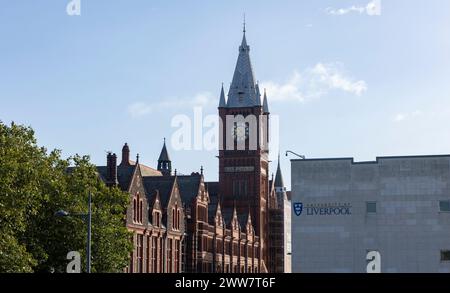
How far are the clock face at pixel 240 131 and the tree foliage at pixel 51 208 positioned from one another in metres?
94.1

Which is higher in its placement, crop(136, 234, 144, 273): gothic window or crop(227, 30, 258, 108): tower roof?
crop(227, 30, 258, 108): tower roof

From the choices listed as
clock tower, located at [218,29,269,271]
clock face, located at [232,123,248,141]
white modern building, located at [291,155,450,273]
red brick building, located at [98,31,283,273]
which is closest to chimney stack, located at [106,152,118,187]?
red brick building, located at [98,31,283,273]

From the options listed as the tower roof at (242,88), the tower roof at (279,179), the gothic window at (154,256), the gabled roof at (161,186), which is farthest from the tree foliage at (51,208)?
the tower roof at (279,179)

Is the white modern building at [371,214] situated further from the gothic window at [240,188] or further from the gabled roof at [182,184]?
the gothic window at [240,188]

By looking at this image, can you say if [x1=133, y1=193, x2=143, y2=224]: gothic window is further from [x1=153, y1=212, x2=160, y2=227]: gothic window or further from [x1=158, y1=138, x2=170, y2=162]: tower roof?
[x1=158, y1=138, x2=170, y2=162]: tower roof

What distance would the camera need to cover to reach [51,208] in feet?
161

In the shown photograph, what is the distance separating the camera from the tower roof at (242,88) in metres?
148

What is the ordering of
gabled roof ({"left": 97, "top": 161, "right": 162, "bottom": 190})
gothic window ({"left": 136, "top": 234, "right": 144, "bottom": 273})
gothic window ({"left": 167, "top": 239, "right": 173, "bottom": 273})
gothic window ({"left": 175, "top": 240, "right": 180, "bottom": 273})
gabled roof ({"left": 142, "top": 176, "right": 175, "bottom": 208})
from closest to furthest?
gabled roof ({"left": 97, "top": 161, "right": 162, "bottom": 190}), gothic window ({"left": 136, "top": 234, "right": 144, "bottom": 273}), gabled roof ({"left": 142, "top": 176, "right": 175, "bottom": 208}), gothic window ({"left": 167, "top": 239, "right": 173, "bottom": 273}), gothic window ({"left": 175, "top": 240, "right": 180, "bottom": 273})

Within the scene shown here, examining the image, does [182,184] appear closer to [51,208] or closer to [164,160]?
[164,160]

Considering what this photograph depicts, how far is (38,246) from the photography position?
47.2m

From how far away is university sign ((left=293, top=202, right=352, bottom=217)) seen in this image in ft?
185

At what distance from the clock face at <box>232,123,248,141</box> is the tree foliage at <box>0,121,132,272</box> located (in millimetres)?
94066

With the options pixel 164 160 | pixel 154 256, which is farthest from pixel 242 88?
pixel 154 256

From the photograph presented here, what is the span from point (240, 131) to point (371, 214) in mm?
95791
